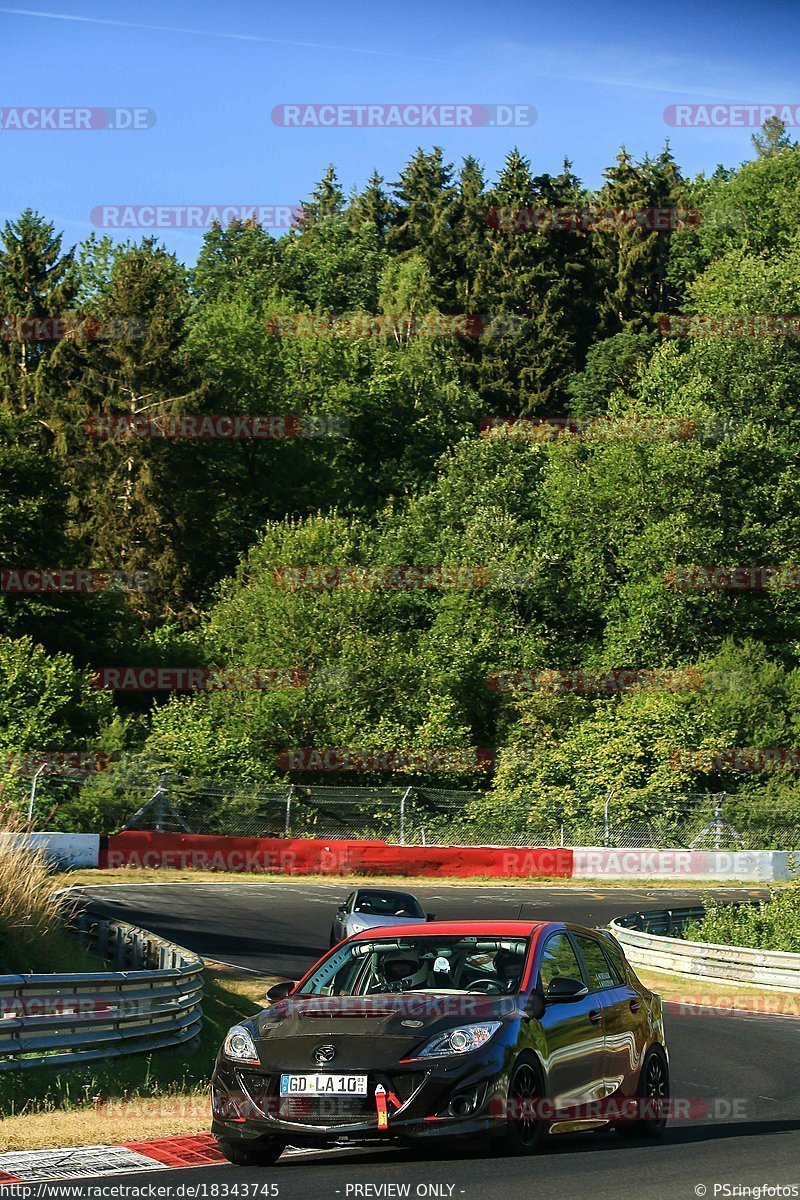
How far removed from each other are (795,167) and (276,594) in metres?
46.0

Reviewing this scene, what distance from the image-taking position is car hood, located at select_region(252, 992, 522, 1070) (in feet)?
28.6

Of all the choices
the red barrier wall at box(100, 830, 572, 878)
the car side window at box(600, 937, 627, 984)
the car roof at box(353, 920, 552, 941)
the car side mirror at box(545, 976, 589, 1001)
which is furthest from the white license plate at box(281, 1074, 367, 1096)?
the red barrier wall at box(100, 830, 572, 878)

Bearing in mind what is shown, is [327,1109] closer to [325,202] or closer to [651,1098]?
[651,1098]

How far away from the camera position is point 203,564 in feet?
216

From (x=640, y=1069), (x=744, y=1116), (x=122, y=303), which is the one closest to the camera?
(x=640, y=1069)

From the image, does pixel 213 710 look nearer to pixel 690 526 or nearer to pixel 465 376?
pixel 690 526

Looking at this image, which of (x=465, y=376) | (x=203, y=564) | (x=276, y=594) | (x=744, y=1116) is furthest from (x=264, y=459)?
(x=744, y=1116)

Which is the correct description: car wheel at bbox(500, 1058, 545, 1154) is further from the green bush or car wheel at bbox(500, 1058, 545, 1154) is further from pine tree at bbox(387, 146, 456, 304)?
pine tree at bbox(387, 146, 456, 304)

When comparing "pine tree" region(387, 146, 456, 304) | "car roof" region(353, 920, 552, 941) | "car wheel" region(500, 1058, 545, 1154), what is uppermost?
"pine tree" region(387, 146, 456, 304)

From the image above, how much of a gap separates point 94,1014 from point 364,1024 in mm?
3852

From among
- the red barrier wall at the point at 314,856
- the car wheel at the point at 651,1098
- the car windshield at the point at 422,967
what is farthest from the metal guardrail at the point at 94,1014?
the red barrier wall at the point at 314,856

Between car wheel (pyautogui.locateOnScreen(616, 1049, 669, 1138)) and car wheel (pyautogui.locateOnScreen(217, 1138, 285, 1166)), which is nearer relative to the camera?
car wheel (pyautogui.locateOnScreen(217, 1138, 285, 1166))

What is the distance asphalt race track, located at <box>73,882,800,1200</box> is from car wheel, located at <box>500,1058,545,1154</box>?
11 centimetres

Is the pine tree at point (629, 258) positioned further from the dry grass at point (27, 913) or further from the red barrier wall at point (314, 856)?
the dry grass at point (27, 913)
